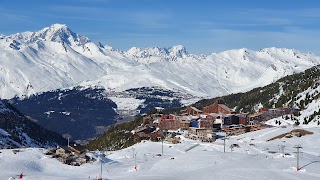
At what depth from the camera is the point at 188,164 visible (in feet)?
287

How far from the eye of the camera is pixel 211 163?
88.3 meters

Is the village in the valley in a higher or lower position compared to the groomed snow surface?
higher

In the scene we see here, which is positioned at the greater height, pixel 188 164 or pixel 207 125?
pixel 207 125

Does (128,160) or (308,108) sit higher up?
(308,108)

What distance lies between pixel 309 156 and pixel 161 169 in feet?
99.4

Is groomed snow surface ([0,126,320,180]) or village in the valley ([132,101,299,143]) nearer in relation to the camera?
groomed snow surface ([0,126,320,180])

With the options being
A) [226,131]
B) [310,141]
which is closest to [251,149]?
[310,141]

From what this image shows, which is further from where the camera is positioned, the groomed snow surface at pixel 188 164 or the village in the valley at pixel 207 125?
the village in the valley at pixel 207 125

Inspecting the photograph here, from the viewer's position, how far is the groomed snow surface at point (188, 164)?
75.4 m

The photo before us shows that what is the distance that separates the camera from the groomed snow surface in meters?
75.4

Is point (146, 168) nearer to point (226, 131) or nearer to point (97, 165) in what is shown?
point (97, 165)

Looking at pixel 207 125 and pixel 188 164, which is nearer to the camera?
pixel 188 164

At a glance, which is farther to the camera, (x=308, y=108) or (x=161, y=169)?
(x=308, y=108)

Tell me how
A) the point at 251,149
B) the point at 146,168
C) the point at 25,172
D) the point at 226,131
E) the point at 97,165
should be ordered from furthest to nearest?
the point at 226,131 → the point at 251,149 → the point at 97,165 → the point at 146,168 → the point at 25,172
